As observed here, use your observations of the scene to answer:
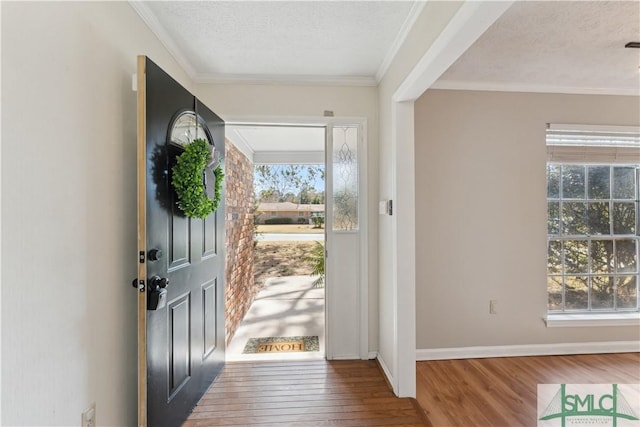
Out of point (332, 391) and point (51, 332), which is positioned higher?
point (51, 332)

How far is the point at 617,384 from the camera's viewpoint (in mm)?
2168

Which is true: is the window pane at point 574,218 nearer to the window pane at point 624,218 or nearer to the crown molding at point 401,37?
the window pane at point 624,218

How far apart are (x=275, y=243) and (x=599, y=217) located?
4300mm

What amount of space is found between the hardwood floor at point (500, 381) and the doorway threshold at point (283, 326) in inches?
38.9

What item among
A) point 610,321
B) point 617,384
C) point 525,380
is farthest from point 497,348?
point 610,321

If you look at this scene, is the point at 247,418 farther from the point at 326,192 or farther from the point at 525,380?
the point at 525,380

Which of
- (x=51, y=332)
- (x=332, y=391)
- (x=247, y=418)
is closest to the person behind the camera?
(x=51, y=332)

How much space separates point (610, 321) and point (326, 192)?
9.39 ft

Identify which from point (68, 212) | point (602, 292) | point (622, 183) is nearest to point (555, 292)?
point (602, 292)

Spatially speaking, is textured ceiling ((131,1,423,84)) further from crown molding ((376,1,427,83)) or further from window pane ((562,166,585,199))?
window pane ((562,166,585,199))

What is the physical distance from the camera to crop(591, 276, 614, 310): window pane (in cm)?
272

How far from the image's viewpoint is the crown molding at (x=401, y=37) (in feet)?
5.19

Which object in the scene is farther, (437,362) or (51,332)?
(437,362)

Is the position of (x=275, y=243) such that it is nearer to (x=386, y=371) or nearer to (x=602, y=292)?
(x=386, y=371)
